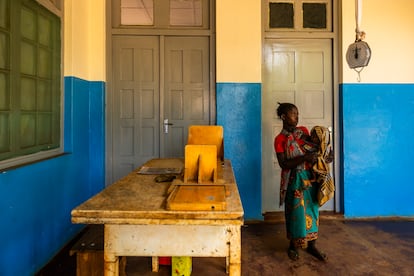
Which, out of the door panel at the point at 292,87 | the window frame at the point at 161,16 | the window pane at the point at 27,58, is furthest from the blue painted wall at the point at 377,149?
the window pane at the point at 27,58

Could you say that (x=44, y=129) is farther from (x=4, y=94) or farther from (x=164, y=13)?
(x=164, y=13)

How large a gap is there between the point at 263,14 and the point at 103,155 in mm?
2575

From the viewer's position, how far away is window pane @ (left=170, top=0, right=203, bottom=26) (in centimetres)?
379

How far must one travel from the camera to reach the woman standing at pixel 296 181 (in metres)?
2.52

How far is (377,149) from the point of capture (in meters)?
3.74

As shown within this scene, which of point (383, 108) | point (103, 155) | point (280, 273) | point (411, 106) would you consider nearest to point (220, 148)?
point (280, 273)

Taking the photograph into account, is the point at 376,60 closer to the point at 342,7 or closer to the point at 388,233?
the point at 342,7

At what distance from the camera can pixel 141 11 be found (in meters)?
3.80

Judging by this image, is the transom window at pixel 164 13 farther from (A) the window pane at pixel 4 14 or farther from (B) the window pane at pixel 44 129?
(A) the window pane at pixel 4 14

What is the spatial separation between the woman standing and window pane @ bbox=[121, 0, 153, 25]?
2.16m

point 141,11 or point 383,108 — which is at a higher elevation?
point 141,11

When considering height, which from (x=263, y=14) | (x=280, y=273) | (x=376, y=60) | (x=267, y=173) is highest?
(x=263, y=14)

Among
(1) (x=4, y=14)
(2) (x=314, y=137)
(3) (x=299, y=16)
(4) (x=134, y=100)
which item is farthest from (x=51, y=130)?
(3) (x=299, y=16)

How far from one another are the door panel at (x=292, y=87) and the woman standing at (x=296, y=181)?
4.07 ft
